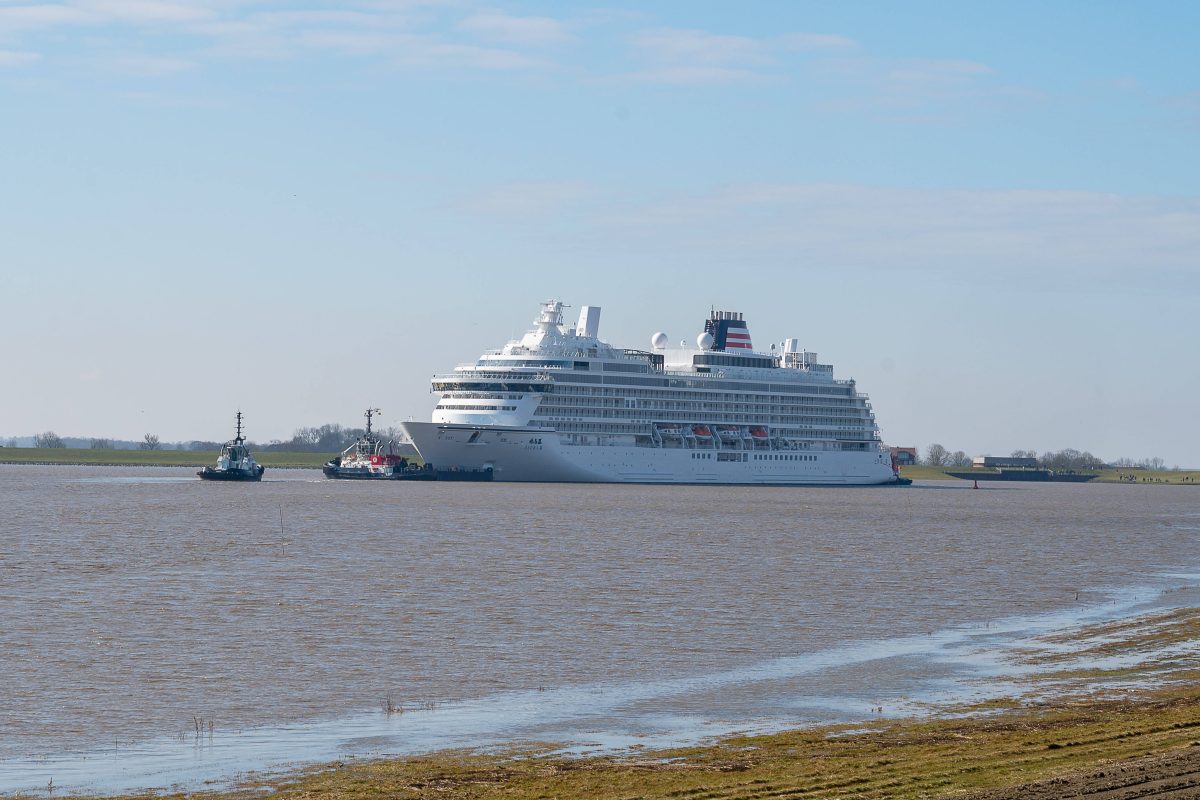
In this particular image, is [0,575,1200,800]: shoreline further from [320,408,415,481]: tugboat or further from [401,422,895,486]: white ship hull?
[320,408,415,481]: tugboat

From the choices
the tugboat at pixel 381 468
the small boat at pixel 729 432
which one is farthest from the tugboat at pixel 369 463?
the small boat at pixel 729 432

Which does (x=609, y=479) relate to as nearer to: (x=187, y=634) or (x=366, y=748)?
(x=187, y=634)

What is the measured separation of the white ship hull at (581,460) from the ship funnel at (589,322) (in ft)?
43.8

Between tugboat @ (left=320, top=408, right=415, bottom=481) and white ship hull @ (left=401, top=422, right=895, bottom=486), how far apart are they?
14.8 metres

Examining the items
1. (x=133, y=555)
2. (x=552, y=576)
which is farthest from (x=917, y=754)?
(x=133, y=555)

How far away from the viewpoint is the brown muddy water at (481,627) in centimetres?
2081

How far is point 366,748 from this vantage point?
19.3 metres

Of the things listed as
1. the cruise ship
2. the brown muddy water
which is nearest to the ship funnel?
the cruise ship

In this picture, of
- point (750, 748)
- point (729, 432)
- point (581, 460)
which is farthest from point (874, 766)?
point (729, 432)

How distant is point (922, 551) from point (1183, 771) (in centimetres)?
4477

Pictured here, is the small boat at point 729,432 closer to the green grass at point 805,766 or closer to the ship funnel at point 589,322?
the ship funnel at point 589,322

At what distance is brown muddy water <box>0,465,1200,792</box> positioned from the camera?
2081 cm

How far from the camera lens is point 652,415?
137 meters

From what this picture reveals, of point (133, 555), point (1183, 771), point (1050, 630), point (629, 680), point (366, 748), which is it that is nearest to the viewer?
point (1183, 771)
